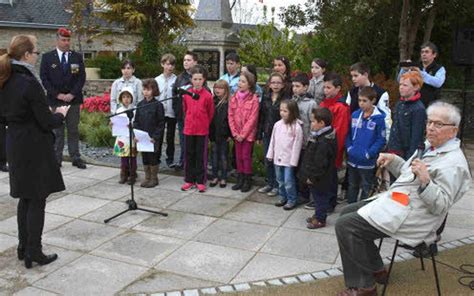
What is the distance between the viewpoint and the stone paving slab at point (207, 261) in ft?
13.3

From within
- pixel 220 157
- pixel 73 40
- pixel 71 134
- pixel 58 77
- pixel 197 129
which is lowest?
pixel 220 157

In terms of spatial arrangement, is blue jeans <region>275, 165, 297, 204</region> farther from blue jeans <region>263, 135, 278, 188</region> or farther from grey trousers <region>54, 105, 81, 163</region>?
grey trousers <region>54, 105, 81, 163</region>

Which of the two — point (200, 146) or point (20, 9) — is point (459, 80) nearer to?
point (200, 146)

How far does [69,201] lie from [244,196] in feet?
7.12

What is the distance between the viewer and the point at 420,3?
506 inches

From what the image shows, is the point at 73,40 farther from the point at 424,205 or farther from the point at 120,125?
the point at 424,205

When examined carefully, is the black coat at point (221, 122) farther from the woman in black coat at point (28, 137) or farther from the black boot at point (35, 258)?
the black boot at point (35, 258)

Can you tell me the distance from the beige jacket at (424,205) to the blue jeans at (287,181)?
7.27ft

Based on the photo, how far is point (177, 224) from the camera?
17.0 feet

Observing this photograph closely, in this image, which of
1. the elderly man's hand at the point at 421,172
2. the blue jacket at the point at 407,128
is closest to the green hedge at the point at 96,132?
the blue jacket at the point at 407,128

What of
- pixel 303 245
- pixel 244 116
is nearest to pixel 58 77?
pixel 244 116

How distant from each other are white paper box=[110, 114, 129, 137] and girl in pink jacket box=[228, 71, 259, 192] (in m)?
1.31

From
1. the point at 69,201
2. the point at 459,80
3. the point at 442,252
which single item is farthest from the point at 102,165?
the point at 459,80

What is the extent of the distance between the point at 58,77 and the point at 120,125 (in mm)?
1812
